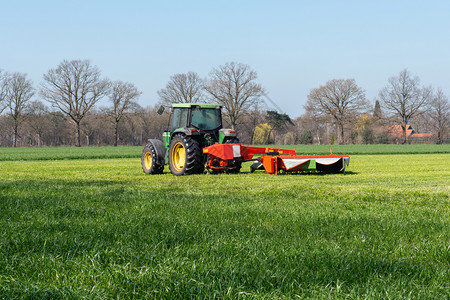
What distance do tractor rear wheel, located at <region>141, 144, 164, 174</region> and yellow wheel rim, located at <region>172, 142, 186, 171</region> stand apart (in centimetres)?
54

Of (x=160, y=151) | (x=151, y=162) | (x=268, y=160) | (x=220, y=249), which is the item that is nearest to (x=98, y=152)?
(x=151, y=162)

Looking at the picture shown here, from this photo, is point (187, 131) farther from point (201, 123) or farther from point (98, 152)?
point (98, 152)

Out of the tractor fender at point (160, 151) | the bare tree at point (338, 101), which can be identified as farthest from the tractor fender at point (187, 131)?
the bare tree at point (338, 101)

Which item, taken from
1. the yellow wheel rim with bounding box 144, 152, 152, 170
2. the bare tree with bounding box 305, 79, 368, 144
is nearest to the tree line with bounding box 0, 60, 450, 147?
the bare tree with bounding box 305, 79, 368, 144

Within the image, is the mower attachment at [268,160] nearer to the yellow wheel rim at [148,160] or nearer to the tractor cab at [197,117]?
the tractor cab at [197,117]

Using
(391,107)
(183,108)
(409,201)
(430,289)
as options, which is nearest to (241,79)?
(391,107)

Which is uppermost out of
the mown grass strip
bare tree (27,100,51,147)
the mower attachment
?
bare tree (27,100,51,147)

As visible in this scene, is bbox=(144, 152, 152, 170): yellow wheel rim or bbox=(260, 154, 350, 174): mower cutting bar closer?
bbox=(260, 154, 350, 174): mower cutting bar

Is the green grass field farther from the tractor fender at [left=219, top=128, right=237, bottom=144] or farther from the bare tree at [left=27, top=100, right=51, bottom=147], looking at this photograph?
the bare tree at [left=27, top=100, right=51, bottom=147]

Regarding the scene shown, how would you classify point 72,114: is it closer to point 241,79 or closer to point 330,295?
point 241,79

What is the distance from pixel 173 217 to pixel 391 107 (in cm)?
6994

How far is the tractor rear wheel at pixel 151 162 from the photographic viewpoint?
13562 mm

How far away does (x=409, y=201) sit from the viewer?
696 centimetres

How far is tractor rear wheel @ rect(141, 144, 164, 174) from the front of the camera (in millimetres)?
13562
